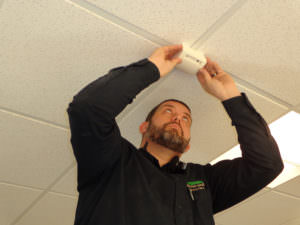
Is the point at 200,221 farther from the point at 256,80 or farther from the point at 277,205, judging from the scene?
the point at 277,205

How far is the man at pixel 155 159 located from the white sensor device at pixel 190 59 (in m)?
0.03

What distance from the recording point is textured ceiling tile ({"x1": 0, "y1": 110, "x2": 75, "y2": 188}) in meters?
1.63

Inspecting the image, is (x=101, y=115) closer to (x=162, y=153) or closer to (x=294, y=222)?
(x=162, y=153)

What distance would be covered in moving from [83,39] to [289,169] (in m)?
1.76

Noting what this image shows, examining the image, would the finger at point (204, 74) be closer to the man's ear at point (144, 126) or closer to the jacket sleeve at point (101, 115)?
the jacket sleeve at point (101, 115)

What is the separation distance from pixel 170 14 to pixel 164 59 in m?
0.18

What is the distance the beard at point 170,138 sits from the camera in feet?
4.53

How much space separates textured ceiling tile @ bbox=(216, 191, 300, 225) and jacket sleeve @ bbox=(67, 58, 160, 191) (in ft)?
5.37

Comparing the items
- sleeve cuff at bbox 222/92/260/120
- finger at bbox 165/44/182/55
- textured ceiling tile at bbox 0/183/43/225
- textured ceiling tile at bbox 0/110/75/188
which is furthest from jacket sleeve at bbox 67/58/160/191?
textured ceiling tile at bbox 0/183/43/225

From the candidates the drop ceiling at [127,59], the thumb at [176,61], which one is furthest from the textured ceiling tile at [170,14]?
the thumb at [176,61]

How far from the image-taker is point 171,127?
55.7 inches

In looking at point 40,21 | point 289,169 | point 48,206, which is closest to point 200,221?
point 40,21

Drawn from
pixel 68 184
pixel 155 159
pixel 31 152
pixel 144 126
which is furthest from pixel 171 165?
pixel 68 184

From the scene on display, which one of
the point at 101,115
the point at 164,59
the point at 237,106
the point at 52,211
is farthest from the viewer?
the point at 52,211
